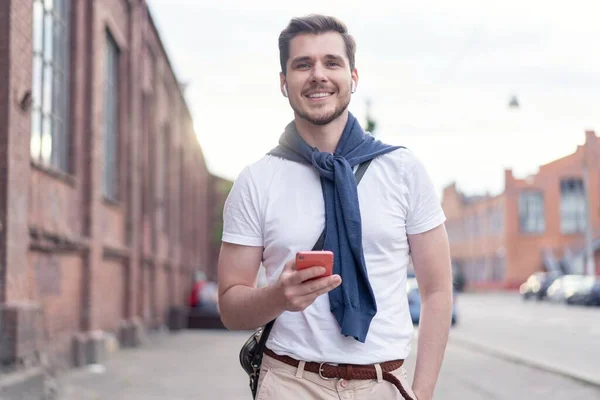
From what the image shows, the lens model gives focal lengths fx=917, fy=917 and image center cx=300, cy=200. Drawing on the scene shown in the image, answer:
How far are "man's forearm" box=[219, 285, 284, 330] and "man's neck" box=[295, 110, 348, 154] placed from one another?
54 cm

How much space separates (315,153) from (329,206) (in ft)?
0.65

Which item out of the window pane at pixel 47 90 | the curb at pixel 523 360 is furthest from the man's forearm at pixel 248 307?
the window pane at pixel 47 90

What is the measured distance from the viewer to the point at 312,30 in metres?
2.97

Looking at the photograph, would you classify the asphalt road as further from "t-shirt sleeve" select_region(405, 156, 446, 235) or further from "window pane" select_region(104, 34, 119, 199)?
"t-shirt sleeve" select_region(405, 156, 446, 235)

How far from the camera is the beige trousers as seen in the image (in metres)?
2.80

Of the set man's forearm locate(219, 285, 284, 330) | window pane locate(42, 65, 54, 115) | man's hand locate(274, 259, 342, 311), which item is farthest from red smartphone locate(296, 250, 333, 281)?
window pane locate(42, 65, 54, 115)

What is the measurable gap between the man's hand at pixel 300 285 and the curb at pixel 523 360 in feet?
28.9

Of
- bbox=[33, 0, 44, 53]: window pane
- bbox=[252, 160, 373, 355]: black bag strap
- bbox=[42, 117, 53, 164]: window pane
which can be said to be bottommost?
bbox=[252, 160, 373, 355]: black bag strap

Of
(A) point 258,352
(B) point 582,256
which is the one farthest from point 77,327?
(B) point 582,256

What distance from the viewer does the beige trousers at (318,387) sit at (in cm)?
280

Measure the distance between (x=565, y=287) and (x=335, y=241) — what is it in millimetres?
46584

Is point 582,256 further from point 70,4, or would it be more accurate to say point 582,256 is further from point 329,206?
point 329,206

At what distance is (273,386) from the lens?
9.39 feet

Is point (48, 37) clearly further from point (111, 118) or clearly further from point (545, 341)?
point (545, 341)
